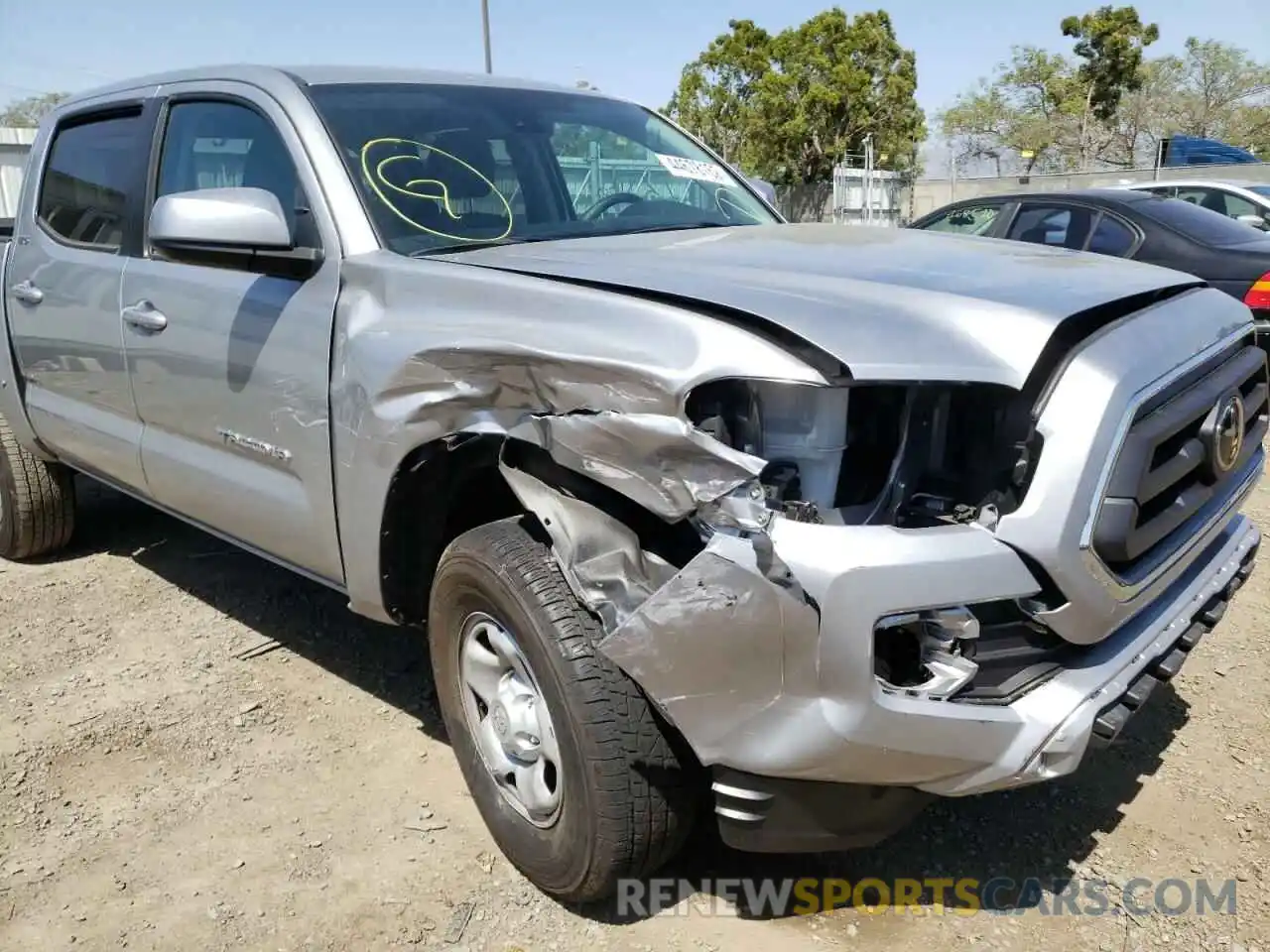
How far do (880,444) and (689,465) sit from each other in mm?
405

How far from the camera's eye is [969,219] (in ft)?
27.3

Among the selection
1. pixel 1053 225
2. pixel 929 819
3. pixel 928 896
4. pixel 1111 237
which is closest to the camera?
pixel 928 896

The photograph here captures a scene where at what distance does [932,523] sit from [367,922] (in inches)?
62.3

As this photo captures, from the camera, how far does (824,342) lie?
72.1 inches

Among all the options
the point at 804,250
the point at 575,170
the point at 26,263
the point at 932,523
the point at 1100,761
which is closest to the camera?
the point at 932,523

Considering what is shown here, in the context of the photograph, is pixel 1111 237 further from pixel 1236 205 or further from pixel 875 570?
pixel 875 570

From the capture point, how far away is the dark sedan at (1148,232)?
22.4 ft

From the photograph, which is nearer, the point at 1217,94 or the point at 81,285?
the point at 81,285

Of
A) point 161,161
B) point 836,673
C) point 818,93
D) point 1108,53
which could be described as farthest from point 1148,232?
point 1108,53

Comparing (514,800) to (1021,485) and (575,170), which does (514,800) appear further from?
(575,170)

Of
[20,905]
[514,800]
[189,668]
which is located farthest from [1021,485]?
[189,668]

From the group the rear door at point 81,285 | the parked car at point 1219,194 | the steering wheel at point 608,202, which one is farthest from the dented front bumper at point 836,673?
the parked car at point 1219,194

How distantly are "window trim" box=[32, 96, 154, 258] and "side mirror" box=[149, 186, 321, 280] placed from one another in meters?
0.92

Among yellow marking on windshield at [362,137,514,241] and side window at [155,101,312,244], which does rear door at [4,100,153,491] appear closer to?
side window at [155,101,312,244]
